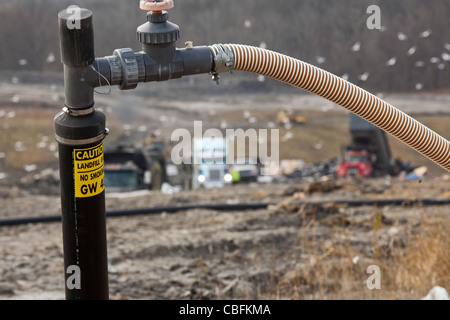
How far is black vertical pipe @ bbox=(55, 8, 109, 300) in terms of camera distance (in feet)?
12.0

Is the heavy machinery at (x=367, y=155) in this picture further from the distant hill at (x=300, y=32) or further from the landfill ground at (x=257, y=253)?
the distant hill at (x=300, y=32)

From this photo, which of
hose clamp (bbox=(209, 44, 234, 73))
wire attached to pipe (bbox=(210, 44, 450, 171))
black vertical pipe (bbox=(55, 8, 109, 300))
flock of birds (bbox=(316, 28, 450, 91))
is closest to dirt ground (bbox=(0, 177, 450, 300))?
wire attached to pipe (bbox=(210, 44, 450, 171))

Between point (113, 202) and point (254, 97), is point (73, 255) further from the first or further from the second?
point (254, 97)

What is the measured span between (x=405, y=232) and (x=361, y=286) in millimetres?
2080

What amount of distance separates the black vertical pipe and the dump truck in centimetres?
1548

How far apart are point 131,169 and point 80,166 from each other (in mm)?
16242

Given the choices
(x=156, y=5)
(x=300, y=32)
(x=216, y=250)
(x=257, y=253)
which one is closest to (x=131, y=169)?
(x=216, y=250)

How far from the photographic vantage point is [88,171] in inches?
148

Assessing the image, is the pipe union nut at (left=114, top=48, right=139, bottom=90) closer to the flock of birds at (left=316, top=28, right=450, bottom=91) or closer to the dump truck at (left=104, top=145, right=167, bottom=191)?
the dump truck at (left=104, top=145, right=167, bottom=191)

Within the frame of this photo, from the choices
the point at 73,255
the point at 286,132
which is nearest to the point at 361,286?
the point at 73,255

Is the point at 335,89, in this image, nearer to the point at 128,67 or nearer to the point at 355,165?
the point at 128,67

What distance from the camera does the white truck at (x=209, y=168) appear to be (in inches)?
938
